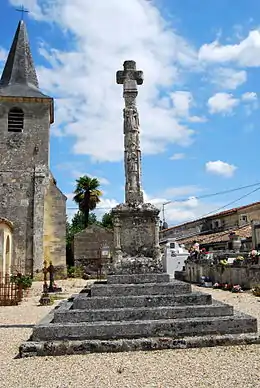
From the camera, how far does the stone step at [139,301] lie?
21.9ft

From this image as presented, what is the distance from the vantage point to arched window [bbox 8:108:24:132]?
26.0 meters

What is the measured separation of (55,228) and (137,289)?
1897cm

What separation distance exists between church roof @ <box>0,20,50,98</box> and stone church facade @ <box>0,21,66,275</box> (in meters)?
0.08

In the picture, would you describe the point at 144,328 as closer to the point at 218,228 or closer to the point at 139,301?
the point at 139,301

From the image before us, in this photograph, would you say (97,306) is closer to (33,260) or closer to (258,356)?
(258,356)

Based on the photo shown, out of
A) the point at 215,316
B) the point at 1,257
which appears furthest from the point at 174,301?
the point at 1,257

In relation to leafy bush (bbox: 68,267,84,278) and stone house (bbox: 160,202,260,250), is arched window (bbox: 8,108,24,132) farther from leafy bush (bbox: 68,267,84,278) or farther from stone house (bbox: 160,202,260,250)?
stone house (bbox: 160,202,260,250)

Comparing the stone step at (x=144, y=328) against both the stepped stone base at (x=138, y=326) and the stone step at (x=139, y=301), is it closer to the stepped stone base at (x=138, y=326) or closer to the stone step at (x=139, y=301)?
the stepped stone base at (x=138, y=326)

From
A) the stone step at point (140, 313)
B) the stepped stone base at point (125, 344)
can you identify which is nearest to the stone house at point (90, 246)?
the stone step at point (140, 313)

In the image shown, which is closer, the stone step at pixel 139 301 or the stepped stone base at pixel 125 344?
the stepped stone base at pixel 125 344

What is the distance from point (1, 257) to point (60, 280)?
5981 millimetres

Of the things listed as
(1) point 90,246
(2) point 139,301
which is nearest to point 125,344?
(2) point 139,301

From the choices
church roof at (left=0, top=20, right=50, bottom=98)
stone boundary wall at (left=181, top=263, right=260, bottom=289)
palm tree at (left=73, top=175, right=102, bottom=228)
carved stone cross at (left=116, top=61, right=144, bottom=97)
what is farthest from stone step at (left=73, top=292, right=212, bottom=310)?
palm tree at (left=73, top=175, right=102, bottom=228)

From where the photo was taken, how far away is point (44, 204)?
2534 centimetres
